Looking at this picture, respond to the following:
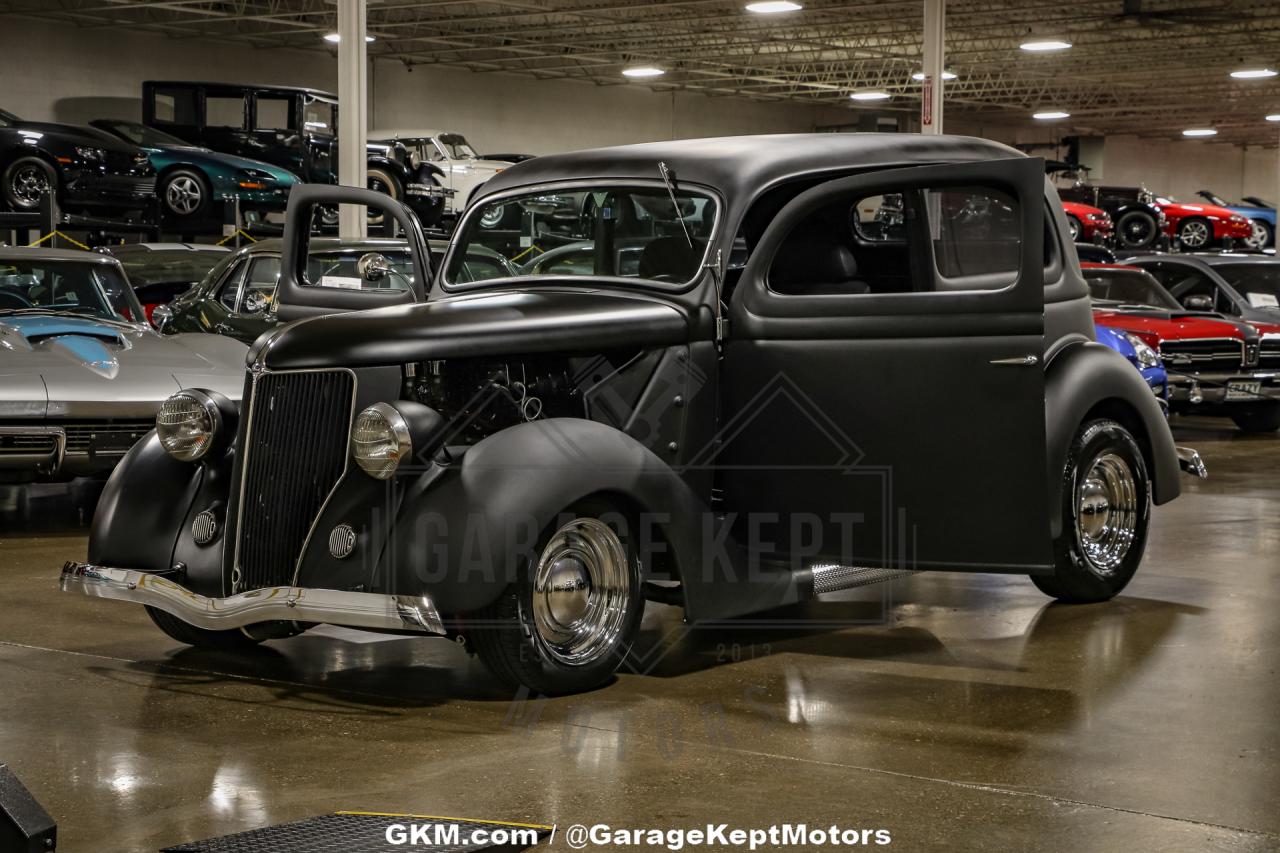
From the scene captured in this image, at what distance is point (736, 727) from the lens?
496cm

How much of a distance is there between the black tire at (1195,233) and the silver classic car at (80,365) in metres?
22.3

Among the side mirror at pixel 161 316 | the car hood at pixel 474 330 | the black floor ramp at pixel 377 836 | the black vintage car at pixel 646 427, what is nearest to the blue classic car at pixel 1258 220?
the side mirror at pixel 161 316

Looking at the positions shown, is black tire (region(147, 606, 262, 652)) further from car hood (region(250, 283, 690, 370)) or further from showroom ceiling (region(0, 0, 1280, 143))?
showroom ceiling (region(0, 0, 1280, 143))

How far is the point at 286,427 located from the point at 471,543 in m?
0.80

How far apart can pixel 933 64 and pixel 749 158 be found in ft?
40.6

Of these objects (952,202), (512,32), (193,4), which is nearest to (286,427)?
(952,202)

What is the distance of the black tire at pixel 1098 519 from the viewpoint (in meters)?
6.67

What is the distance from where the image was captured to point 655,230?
6160 mm

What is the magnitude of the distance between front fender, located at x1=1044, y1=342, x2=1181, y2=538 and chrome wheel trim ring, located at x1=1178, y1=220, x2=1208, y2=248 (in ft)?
73.6

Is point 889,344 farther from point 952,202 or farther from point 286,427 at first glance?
point 286,427

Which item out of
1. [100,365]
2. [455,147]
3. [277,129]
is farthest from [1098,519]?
[455,147]

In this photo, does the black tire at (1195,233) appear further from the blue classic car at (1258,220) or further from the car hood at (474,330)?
the car hood at (474,330)

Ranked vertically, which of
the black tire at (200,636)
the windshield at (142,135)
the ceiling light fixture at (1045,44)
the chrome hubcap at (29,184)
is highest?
the ceiling light fixture at (1045,44)

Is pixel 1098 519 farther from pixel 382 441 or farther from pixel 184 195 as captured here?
pixel 184 195
